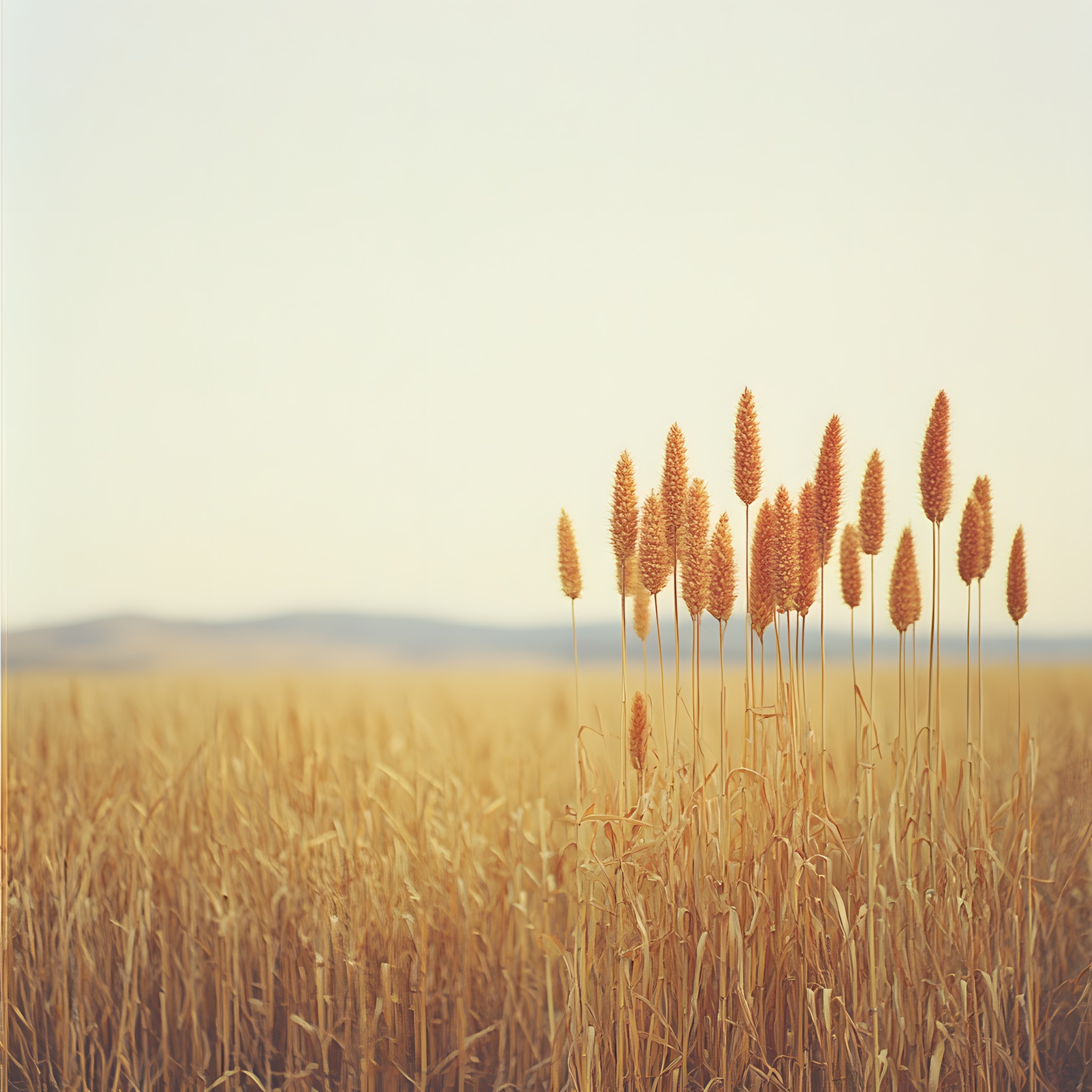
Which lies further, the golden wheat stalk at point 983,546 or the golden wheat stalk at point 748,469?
the golden wheat stalk at point 983,546

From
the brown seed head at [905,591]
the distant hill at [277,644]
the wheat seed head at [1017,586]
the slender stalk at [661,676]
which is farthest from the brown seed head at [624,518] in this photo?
the wheat seed head at [1017,586]

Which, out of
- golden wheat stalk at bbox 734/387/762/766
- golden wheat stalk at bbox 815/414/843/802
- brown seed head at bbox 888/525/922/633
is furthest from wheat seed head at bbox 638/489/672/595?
brown seed head at bbox 888/525/922/633

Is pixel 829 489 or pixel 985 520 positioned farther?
pixel 985 520

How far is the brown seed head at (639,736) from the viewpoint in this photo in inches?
66.5

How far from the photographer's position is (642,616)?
178 cm

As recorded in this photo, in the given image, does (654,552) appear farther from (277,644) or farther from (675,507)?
(277,644)

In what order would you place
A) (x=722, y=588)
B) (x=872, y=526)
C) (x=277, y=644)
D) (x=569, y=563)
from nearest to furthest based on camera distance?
(x=722, y=588) → (x=872, y=526) → (x=569, y=563) → (x=277, y=644)

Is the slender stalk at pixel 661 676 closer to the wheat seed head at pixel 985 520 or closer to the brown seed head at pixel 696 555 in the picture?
the brown seed head at pixel 696 555

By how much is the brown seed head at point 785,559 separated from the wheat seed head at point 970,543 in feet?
1.18

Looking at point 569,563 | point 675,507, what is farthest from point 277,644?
point 675,507

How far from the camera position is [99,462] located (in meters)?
2.09

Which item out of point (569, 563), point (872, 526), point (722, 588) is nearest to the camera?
point (722, 588)

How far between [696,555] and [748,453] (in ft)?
0.70

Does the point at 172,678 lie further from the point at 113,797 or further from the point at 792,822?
the point at 792,822
